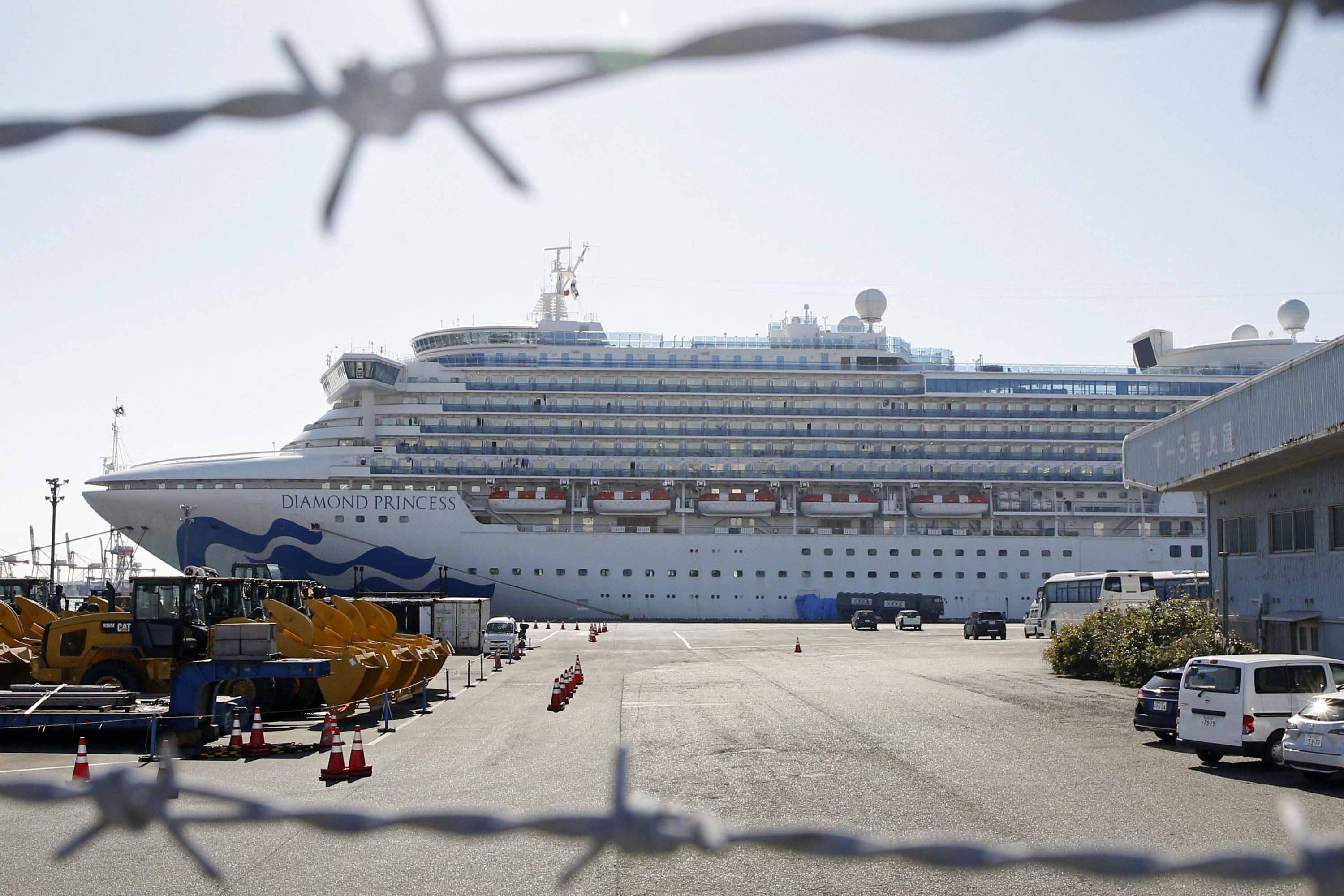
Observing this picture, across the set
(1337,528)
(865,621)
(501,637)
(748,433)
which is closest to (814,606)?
(865,621)

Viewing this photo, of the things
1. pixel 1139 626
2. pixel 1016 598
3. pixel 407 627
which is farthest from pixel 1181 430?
pixel 1016 598

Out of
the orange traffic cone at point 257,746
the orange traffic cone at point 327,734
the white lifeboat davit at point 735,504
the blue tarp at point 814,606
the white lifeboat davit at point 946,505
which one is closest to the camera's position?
the orange traffic cone at point 257,746

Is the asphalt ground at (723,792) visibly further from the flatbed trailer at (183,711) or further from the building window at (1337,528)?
the building window at (1337,528)

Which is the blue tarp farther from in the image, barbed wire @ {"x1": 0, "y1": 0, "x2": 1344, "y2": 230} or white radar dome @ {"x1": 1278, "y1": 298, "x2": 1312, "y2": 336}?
barbed wire @ {"x1": 0, "y1": 0, "x2": 1344, "y2": 230}

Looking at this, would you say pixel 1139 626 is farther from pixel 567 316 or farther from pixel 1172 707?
pixel 567 316

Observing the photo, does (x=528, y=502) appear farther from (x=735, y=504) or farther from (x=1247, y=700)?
(x=1247, y=700)

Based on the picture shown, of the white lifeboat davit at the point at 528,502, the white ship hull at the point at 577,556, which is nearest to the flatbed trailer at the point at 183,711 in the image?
the white ship hull at the point at 577,556

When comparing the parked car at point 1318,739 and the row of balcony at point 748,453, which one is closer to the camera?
the parked car at point 1318,739
